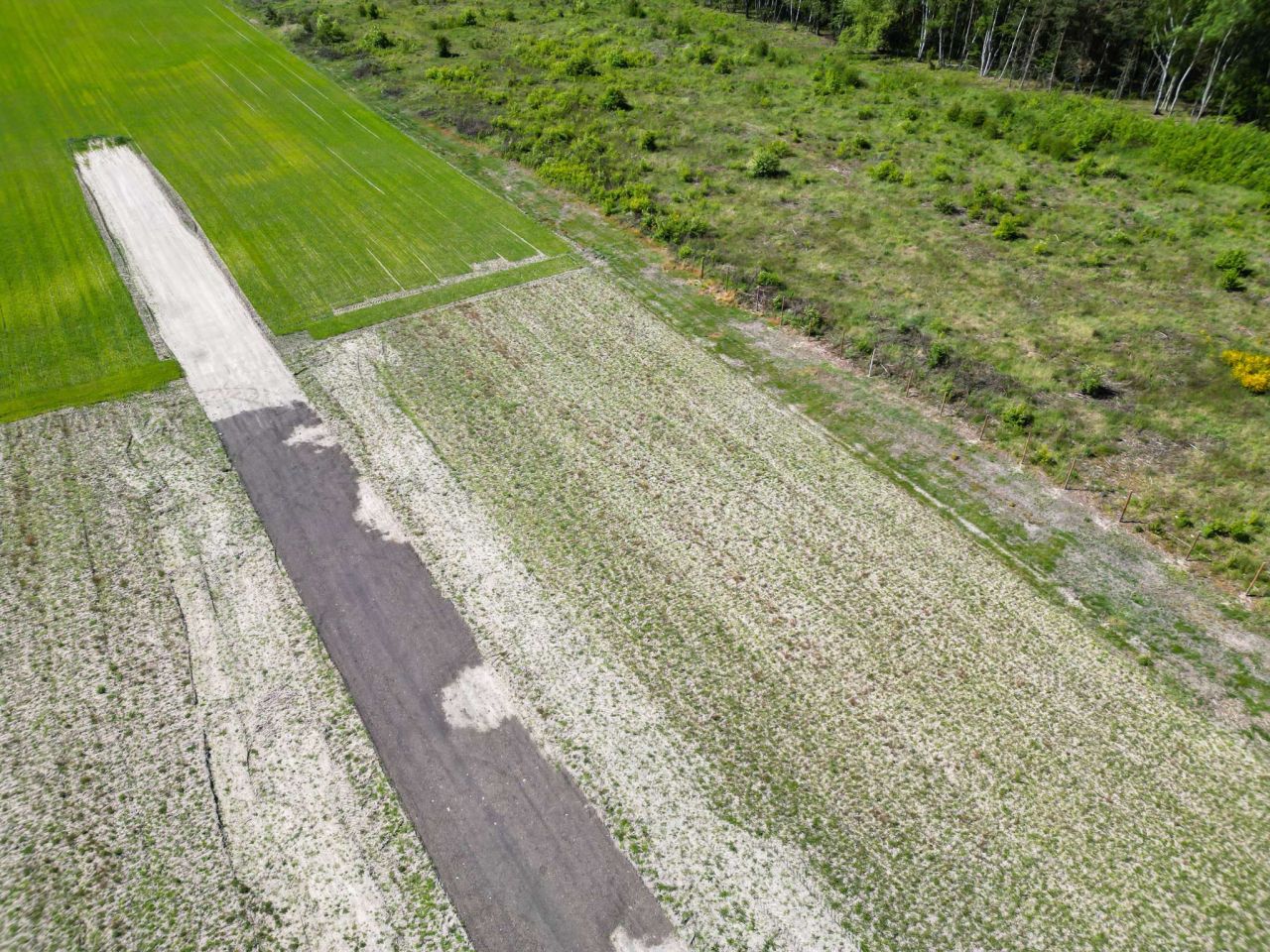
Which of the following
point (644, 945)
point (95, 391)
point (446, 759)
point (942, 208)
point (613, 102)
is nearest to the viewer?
point (644, 945)

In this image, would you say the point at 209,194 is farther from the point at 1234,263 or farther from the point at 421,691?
the point at 1234,263

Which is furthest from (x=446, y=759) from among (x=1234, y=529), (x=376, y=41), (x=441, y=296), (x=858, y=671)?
(x=376, y=41)

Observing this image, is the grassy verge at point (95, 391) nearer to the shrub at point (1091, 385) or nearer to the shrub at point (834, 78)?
the shrub at point (1091, 385)

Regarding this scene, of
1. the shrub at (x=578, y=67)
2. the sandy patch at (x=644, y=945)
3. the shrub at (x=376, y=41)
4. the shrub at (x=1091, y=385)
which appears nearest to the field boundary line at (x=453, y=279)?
the shrub at (x=1091, y=385)

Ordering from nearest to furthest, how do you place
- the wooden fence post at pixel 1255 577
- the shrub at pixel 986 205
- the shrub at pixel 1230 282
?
the wooden fence post at pixel 1255 577 → the shrub at pixel 1230 282 → the shrub at pixel 986 205

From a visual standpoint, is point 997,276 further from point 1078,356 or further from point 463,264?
point 463,264
